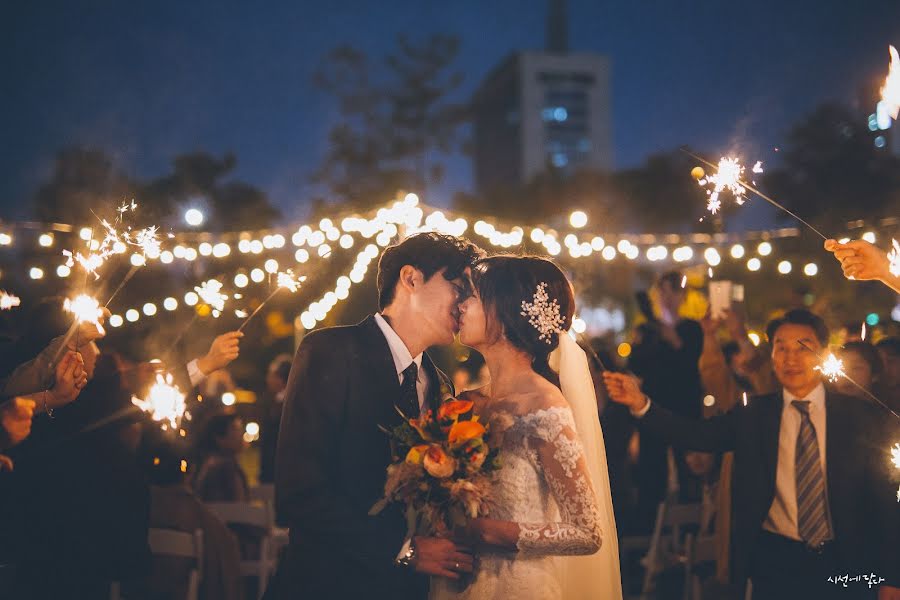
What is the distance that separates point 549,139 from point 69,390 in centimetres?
10546

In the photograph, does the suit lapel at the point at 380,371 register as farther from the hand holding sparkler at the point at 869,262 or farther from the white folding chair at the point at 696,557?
the white folding chair at the point at 696,557

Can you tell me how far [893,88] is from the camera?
3492 millimetres

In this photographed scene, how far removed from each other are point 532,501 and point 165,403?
6.14 ft

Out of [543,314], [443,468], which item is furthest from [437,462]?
[543,314]

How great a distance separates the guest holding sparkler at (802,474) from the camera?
3746 mm

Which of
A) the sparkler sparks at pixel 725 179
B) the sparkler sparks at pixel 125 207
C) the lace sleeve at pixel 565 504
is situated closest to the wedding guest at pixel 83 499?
the sparkler sparks at pixel 125 207

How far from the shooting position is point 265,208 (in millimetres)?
25375

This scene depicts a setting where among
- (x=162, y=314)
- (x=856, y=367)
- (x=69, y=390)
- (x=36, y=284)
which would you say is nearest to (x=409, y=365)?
(x=69, y=390)

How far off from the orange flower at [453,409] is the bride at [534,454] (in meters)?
0.22

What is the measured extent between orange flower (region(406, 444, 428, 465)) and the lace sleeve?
1.53 feet

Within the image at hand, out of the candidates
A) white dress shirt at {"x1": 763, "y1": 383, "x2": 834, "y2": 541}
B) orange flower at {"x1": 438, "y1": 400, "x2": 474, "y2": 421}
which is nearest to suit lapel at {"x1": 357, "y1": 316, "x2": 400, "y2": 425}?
orange flower at {"x1": 438, "y1": 400, "x2": 474, "y2": 421}

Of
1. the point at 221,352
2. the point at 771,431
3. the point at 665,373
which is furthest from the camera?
the point at 665,373

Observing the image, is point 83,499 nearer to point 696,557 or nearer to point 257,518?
point 257,518

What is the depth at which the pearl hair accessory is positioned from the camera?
3.31m
